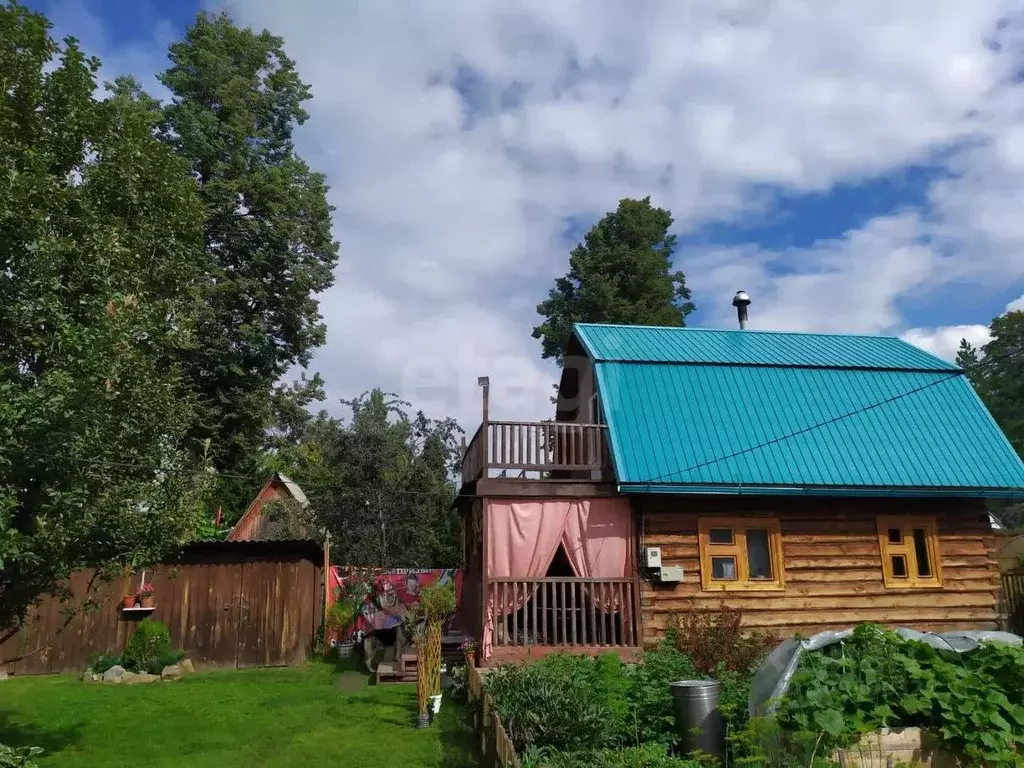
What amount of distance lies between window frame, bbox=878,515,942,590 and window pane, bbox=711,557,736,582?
108 inches

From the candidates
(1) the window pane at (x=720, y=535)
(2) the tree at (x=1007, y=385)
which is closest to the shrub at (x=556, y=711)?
(1) the window pane at (x=720, y=535)

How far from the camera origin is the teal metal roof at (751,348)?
14.9 m

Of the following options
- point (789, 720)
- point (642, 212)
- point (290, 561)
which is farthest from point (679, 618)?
point (642, 212)

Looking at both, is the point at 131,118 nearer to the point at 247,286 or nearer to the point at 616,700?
the point at 616,700

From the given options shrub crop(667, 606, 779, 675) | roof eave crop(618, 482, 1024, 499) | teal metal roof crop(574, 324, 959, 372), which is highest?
teal metal roof crop(574, 324, 959, 372)

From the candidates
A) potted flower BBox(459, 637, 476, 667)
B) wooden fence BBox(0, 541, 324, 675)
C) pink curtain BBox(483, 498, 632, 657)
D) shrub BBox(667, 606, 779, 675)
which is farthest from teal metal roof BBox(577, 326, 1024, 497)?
wooden fence BBox(0, 541, 324, 675)

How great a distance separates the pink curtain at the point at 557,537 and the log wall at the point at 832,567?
1.70 feet

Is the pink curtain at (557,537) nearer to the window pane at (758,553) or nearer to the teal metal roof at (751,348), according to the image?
the window pane at (758,553)

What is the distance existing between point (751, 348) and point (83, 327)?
12856mm

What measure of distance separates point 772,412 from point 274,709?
392 inches

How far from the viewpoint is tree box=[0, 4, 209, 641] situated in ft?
21.8

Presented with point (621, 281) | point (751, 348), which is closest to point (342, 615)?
point (751, 348)

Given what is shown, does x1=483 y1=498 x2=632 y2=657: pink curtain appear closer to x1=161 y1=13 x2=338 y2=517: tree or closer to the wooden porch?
the wooden porch

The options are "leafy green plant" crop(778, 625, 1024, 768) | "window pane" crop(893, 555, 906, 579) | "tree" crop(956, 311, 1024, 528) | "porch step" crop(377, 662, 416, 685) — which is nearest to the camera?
"leafy green plant" crop(778, 625, 1024, 768)
